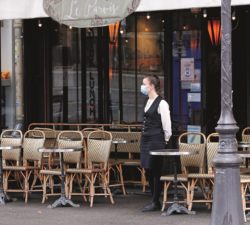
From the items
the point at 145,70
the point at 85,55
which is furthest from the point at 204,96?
the point at 85,55

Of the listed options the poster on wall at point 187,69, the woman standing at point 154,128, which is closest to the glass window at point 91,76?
the poster on wall at point 187,69

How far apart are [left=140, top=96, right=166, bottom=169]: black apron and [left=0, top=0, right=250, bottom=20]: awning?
1.30 m

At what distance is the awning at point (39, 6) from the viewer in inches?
421

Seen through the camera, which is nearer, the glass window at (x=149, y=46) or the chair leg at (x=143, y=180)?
the chair leg at (x=143, y=180)

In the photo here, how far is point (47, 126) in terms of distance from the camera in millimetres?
15328

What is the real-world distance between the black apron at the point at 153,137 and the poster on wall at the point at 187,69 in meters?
2.87

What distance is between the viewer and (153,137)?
11359mm

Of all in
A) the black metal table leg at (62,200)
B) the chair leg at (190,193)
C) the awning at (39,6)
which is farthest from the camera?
the black metal table leg at (62,200)

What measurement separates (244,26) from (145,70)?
1.90 meters

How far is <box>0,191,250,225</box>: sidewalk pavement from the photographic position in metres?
10.8

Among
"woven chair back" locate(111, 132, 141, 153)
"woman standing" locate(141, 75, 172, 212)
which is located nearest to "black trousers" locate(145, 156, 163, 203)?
"woman standing" locate(141, 75, 172, 212)

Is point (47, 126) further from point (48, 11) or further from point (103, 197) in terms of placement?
point (48, 11)

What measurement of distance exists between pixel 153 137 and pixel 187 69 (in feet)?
10.1

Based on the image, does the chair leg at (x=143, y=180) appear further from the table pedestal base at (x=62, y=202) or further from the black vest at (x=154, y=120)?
the black vest at (x=154, y=120)
